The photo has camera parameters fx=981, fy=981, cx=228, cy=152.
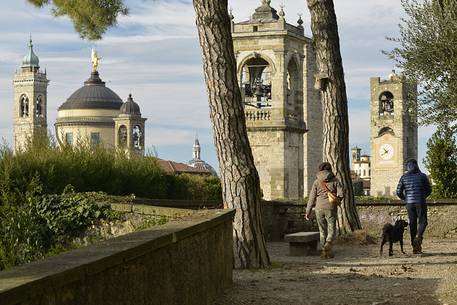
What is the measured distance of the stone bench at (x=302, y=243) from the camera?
14.9m

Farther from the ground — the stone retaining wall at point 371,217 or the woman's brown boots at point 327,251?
the stone retaining wall at point 371,217

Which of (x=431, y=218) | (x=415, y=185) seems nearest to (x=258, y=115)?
(x=431, y=218)

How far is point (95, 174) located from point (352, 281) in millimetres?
9822

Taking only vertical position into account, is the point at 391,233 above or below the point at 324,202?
below

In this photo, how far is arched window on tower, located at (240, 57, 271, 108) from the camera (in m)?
53.1

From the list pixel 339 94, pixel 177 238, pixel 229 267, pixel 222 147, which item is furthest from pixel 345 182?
pixel 177 238

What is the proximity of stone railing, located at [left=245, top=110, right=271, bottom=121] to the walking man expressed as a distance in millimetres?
38448

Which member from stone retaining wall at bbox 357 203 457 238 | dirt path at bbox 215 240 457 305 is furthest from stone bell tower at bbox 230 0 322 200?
dirt path at bbox 215 240 457 305

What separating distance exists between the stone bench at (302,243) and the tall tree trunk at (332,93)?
2578mm

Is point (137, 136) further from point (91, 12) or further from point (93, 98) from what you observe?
point (91, 12)

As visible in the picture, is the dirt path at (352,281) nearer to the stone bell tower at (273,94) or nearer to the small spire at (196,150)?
the stone bell tower at (273,94)

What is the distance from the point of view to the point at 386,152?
383 ft

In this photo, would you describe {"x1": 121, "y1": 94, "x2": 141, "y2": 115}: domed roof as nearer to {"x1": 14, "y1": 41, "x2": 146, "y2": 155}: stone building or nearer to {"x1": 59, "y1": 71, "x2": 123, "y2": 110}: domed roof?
{"x1": 14, "y1": 41, "x2": 146, "y2": 155}: stone building

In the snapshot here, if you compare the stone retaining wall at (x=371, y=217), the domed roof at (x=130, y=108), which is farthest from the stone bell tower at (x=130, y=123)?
the stone retaining wall at (x=371, y=217)
